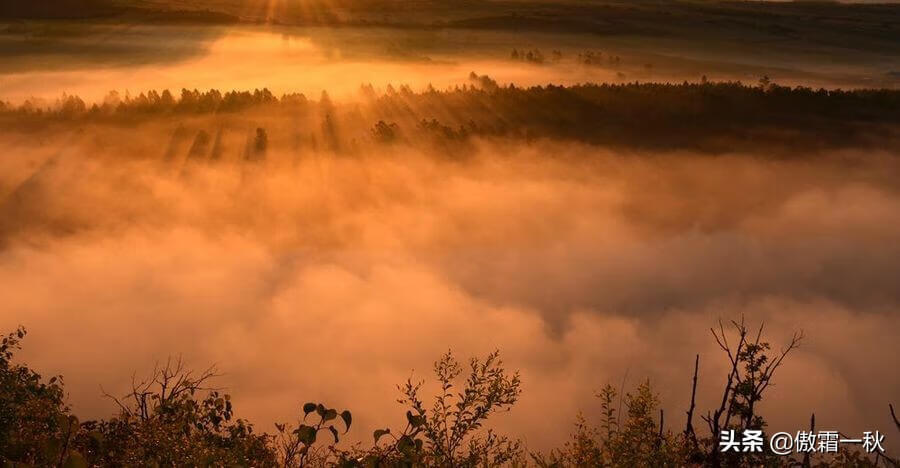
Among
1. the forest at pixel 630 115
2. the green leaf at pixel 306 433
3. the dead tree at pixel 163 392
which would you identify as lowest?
the green leaf at pixel 306 433

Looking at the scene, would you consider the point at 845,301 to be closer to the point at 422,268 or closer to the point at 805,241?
the point at 805,241

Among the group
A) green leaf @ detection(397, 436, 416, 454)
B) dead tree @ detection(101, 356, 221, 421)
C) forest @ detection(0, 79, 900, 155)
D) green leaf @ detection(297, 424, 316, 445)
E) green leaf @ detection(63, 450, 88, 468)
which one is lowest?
green leaf @ detection(63, 450, 88, 468)

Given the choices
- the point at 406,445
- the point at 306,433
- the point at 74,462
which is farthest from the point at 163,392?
the point at 74,462

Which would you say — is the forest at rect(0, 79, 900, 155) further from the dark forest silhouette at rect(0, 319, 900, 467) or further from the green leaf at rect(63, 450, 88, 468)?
the green leaf at rect(63, 450, 88, 468)

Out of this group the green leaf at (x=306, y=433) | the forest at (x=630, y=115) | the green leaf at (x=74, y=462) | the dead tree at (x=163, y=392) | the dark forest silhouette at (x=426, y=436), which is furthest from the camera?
the forest at (x=630, y=115)

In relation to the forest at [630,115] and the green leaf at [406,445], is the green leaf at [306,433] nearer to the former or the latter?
the green leaf at [406,445]

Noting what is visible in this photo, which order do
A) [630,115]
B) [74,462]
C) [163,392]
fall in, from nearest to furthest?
[74,462] < [163,392] < [630,115]

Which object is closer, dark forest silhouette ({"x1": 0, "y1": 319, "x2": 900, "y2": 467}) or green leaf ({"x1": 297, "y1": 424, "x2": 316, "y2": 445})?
green leaf ({"x1": 297, "y1": 424, "x2": 316, "y2": 445})

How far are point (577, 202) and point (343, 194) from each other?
1799 inches

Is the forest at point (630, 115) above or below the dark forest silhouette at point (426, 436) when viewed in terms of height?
above

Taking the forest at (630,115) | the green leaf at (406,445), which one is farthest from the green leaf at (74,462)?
the forest at (630,115)

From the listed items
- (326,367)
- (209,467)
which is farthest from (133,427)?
(326,367)

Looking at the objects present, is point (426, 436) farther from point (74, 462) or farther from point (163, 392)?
point (74, 462)

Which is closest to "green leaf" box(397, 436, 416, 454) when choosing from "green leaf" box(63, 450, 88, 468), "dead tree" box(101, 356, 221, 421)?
"dead tree" box(101, 356, 221, 421)
